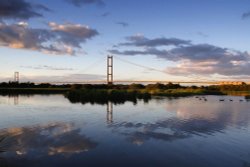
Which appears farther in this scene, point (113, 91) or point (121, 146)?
point (113, 91)

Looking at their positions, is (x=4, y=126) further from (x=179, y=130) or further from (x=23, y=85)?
(x=23, y=85)

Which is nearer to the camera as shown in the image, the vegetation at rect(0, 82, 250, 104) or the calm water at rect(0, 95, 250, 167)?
the calm water at rect(0, 95, 250, 167)

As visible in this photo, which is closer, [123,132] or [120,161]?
[120,161]

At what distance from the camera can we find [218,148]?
37.2 ft

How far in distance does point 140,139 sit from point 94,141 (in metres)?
2.19

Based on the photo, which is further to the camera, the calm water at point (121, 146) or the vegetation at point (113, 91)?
the vegetation at point (113, 91)

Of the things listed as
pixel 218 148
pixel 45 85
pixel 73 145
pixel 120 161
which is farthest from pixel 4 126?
pixel 45 85

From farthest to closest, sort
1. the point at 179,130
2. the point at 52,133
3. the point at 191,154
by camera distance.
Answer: the point at 179,130 → the point at 52,133 → the point at 191,154

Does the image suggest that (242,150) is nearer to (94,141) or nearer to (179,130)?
(179,130)

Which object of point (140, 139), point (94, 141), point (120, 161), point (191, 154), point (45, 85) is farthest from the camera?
point (45, 85)

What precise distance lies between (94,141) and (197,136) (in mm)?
5198

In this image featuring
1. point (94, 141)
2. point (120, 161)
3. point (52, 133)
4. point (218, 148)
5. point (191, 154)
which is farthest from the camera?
point (52, 133)

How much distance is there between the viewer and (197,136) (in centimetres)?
1396

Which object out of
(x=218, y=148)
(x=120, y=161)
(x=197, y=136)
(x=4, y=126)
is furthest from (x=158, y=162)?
(x=4, y=126)
